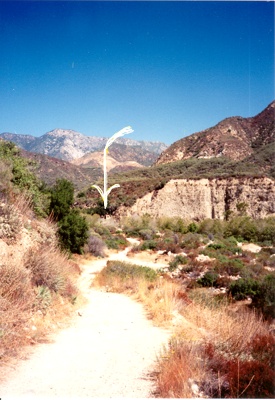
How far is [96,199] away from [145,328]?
43.7 meters

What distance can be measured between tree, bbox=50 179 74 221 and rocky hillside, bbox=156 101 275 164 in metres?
54.6

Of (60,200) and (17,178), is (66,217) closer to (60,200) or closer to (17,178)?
(60,200)

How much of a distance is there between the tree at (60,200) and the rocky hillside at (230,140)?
54625 millimetres

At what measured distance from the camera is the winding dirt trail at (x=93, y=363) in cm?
329

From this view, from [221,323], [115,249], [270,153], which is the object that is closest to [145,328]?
[221,323]

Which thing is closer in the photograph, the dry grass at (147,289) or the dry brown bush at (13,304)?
the dry brown bush at (13,304)

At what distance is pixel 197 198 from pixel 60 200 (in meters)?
36.0

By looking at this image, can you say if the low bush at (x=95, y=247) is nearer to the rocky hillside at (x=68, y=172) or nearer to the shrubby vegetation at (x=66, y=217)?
the shrubby vegetation at (x=66, y=217)

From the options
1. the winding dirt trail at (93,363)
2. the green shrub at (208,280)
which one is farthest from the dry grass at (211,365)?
the green shrub at (208,280)

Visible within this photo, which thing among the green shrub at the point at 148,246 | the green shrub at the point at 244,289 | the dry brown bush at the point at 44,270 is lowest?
the green shrub at the point at 148,246

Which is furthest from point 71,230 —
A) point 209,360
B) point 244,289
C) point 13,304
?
point 209,360

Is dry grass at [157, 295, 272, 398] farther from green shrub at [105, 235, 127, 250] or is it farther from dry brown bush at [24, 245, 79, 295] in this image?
green shrub at [105, 235, 127, 250]

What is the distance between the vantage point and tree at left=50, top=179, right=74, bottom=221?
1548 centimetres

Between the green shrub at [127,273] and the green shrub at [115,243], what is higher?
the green shrub at [127,273]
